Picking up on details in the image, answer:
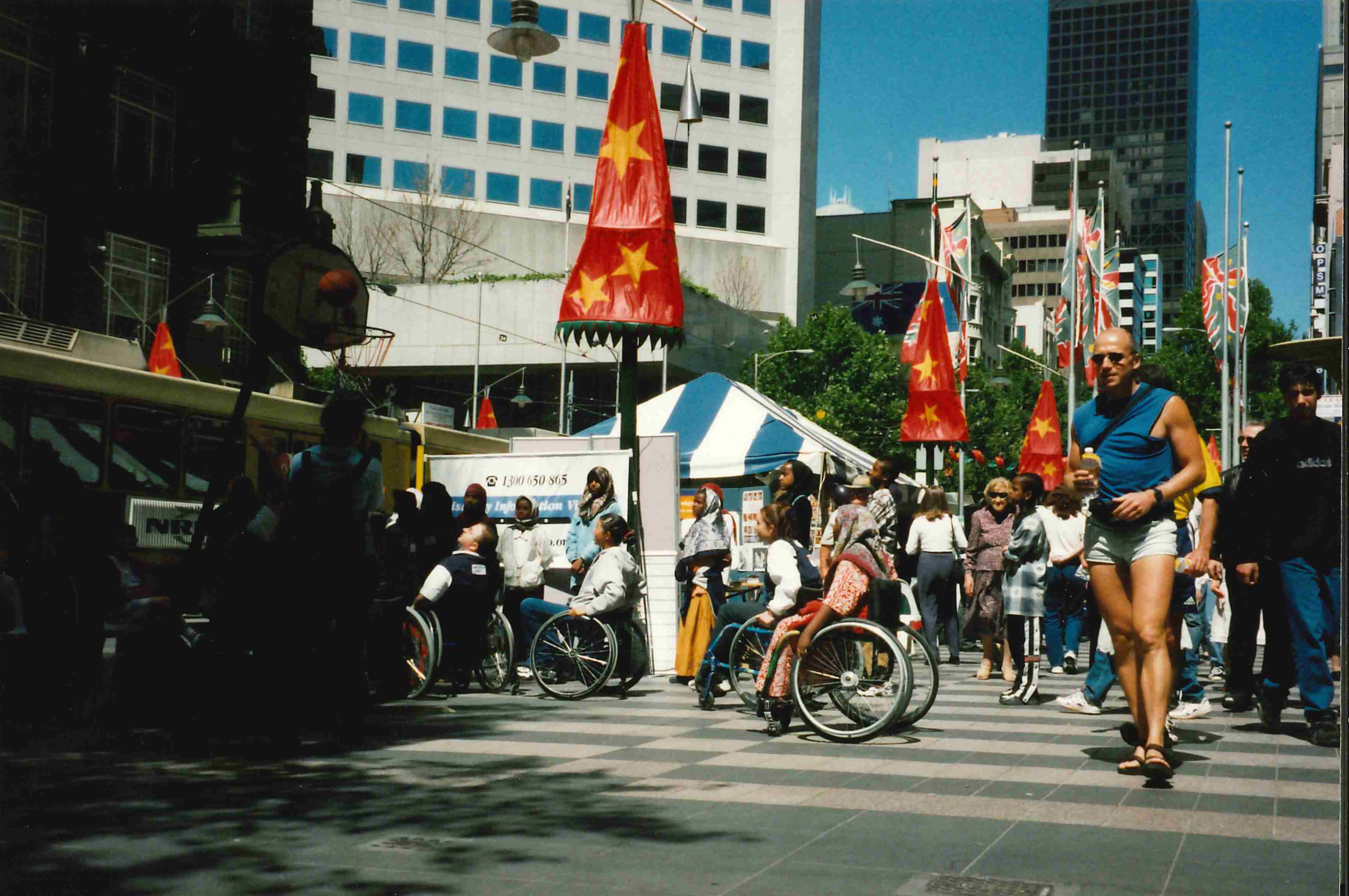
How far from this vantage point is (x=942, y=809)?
552 cm

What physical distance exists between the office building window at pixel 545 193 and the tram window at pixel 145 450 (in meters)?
53.2

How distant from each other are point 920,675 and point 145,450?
10.7 meters

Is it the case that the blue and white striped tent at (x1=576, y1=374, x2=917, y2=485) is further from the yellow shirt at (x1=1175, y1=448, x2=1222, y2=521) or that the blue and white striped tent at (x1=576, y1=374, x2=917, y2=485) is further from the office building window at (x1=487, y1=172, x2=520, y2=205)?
the office building window at (x1=487, y1=172, x2=520, y2=205)

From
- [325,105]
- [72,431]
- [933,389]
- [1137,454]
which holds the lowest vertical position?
[1137,454]

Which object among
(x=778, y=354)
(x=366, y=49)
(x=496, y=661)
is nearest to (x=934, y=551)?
(x=496, y=661)

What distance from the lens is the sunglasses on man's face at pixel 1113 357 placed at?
6.42 meters

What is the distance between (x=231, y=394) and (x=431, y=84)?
52.0 metres

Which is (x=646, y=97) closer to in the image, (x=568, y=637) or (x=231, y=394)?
(x=568, y=637)

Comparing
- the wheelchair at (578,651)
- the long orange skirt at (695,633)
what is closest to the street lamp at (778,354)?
the long orange skirt at (695,633)

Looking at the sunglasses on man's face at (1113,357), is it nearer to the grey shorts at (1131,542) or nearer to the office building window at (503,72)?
the grey shorts at (1131,542)

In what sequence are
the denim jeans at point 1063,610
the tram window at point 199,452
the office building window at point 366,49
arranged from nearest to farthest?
the denim jeans at point 1063,610 < the tram window at point 199,452 < the office building window at point 366,49

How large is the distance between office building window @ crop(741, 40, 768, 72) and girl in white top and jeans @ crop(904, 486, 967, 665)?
202ft

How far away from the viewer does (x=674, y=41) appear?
70.6 meters

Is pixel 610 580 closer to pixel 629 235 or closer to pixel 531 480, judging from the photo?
pixel 629 235
